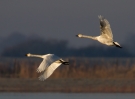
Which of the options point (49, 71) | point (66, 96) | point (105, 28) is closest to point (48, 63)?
point (49, 71)

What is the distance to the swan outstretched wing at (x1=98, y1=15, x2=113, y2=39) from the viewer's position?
23016mm

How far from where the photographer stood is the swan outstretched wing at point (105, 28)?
23016mm

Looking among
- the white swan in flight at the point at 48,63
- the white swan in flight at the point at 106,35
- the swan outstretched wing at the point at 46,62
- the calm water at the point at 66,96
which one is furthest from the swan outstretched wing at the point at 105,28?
the calm water at the point at 66,96

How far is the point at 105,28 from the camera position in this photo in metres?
23.4

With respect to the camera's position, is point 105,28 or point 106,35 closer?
point 105,28

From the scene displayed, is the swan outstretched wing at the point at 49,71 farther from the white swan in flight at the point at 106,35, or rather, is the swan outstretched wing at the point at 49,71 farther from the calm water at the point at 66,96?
the calm water at the point at 66,96

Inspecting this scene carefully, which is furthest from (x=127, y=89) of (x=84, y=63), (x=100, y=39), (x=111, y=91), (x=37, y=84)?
(x=100, y=39)

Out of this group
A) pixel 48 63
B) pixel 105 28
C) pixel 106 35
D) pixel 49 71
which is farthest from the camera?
pixel 106 35

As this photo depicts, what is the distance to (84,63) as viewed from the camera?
4056cm

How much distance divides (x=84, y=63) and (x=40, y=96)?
11081 millimetres

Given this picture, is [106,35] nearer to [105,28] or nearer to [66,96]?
[105,28]

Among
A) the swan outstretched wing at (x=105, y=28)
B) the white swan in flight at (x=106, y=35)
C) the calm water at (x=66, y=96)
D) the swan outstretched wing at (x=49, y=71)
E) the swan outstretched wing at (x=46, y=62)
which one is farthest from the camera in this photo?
the calm water at (x=66, y=96)

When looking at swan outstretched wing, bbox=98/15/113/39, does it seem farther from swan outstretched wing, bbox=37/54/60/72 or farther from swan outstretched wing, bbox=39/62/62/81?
swan outstretched wing, bbox=37/54/60/72

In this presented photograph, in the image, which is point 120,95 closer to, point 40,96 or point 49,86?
point 40,96
